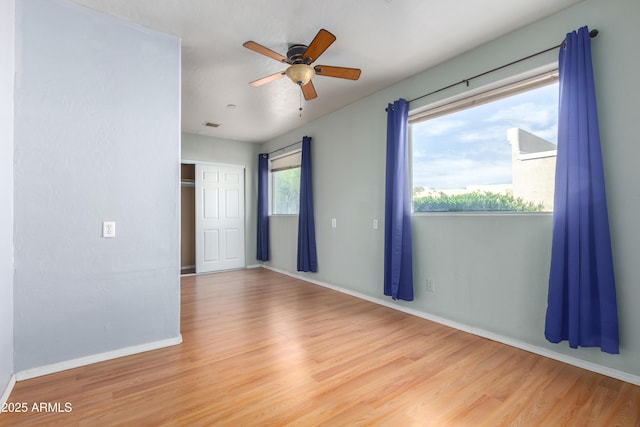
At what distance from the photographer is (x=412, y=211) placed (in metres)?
3.61

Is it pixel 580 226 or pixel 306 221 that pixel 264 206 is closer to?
pixel 306 221

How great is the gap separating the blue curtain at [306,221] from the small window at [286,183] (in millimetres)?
488

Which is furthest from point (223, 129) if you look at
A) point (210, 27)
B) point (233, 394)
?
point (233, 394)

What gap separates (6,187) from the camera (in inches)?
77.6

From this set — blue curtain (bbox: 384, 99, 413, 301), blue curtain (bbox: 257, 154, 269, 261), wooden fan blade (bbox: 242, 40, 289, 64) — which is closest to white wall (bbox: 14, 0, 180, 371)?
wooden fan blade (bbox: 242, 40, 289, 64)

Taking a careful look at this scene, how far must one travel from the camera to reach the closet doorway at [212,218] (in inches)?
236

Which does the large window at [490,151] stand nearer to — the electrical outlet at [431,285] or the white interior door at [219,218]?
the electrical outlet at [431,285]

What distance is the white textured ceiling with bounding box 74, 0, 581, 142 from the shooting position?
235 cm

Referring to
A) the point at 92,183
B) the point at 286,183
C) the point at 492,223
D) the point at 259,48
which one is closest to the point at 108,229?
the point at 92,183

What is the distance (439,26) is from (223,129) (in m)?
4.12

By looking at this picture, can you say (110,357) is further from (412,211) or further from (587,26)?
(587,26)

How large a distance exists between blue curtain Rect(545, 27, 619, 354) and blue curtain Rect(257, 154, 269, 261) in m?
4.99

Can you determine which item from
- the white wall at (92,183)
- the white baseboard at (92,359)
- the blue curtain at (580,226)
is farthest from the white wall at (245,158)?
the blue curtain at (580,226)

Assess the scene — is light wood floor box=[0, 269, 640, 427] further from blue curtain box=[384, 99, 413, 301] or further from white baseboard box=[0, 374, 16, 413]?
blue curtain box=[384, 99, 413, 301]
